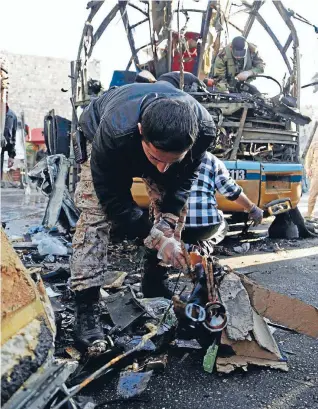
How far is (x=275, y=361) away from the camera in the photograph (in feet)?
6.75

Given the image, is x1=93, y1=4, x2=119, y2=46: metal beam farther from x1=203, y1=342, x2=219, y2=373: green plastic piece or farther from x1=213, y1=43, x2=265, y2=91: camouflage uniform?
x1=203, y1=342, x2=219, y2=373: green plastic piece

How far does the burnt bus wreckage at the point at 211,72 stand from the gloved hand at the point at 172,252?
258 centimetres

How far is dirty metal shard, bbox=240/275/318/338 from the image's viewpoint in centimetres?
207

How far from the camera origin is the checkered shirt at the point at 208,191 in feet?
10.1

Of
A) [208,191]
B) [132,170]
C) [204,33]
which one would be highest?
[204,33]

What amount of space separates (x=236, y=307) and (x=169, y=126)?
3.19ft

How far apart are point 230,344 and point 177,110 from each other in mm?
1115

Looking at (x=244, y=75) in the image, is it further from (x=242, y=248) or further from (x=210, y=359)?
→ (x=210, y=359)

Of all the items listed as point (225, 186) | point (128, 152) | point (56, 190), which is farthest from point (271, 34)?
point (128, 152)

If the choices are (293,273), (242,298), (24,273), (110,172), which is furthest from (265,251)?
(24,273)

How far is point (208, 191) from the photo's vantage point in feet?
10.5

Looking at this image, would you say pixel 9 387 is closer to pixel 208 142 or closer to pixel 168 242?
pixel 168 242

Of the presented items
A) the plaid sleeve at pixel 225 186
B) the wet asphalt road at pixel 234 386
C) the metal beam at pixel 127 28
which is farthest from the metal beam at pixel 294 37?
the wet asphalt road at pixel 234 386

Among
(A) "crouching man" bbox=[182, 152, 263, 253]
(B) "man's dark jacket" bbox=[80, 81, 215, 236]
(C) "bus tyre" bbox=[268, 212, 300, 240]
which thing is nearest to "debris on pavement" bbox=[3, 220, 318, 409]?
(B) "man's dark jacket" bbox=[80, 81, 215, 236]
